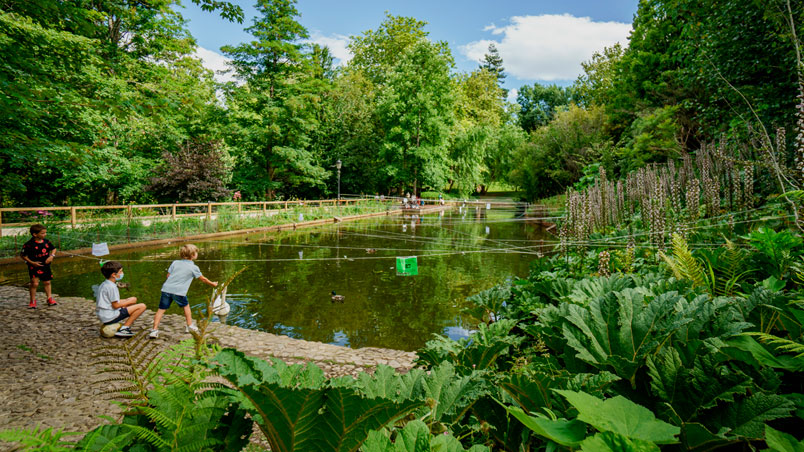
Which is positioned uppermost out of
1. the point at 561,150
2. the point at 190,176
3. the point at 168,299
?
the point at 561,150

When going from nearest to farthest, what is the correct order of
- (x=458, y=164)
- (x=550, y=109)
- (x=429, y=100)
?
(x=429, y=100), (x=458, y=164), (x=550, y=109)

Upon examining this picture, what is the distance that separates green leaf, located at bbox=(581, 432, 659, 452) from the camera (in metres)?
0.60

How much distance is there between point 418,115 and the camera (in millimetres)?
33562

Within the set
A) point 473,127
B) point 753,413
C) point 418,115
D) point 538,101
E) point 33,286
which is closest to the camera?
point 753,413

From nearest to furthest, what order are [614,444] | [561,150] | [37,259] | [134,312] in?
1. [614,444]
2. [134,312]
3. [37,259]
4. [561,150]

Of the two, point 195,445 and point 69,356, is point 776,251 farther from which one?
point 69,356

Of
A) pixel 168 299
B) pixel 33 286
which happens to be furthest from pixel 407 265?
pixel 33 286

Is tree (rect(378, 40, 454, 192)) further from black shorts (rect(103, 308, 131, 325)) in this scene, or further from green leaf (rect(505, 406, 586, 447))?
green leaf (rect(505, 406, 586, 447))

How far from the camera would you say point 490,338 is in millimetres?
1792

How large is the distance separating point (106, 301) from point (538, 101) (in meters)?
69.9

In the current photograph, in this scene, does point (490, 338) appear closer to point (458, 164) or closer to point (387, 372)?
point (387, 372)

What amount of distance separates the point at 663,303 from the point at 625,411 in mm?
705

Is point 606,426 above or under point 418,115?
under

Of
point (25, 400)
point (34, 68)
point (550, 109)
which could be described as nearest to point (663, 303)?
point (25, 400)
